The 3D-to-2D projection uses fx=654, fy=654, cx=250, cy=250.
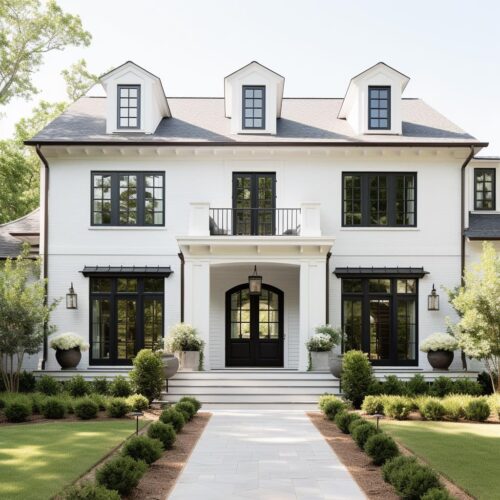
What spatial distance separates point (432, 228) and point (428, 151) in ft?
7.68

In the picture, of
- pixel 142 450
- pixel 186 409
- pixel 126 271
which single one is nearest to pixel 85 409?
pixel 186 409

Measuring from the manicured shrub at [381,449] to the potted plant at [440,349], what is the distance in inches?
355

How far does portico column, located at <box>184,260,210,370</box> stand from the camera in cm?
1859

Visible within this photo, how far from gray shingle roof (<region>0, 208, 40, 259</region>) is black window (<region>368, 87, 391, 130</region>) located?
11.3m

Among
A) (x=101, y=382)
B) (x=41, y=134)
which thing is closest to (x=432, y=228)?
(x=101, y=382)

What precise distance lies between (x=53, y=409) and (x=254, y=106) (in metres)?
11.5

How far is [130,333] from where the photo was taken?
19.8 meters

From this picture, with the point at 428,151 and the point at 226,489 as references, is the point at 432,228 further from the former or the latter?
the point at 226,489

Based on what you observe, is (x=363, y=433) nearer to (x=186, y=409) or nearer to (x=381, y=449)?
(x=381, y=449)

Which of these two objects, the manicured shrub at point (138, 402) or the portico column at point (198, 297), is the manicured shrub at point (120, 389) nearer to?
the manicured shrub at point (138, 402)

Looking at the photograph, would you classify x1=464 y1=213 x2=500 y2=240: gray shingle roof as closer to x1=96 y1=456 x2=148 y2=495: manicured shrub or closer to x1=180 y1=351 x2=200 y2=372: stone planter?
x1=180 y1=351 x2=200 y2=372: stone planter

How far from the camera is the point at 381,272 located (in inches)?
776

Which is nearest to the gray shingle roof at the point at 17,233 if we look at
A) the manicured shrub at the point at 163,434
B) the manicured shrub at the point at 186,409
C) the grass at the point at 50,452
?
the grass at the point at 50,452

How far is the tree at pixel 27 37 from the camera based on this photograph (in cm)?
2662
